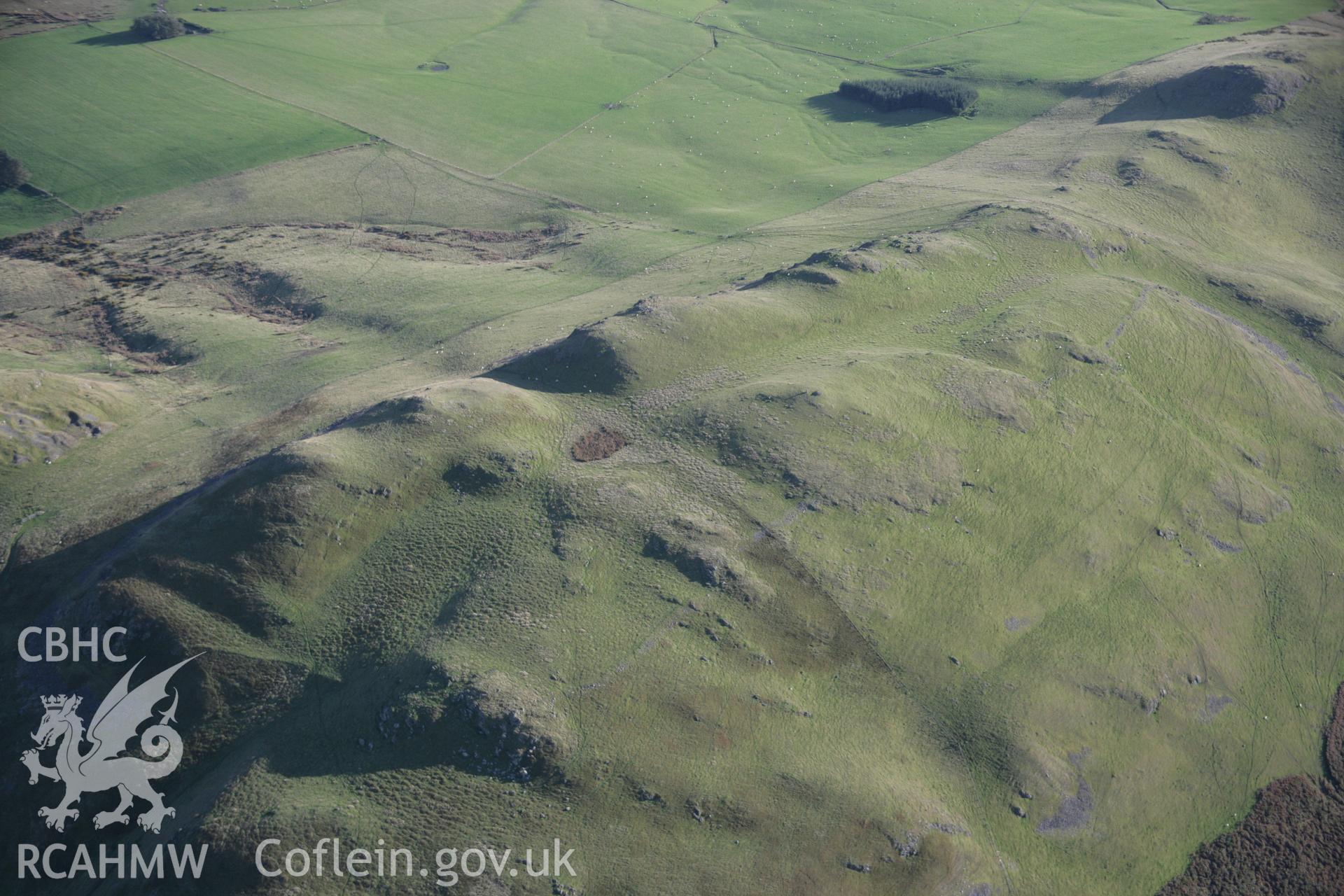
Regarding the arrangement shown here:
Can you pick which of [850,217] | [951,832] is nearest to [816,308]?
[850,217]

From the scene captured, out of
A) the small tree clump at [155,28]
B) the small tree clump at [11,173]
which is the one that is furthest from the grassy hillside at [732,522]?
the small tree clump at [155,28]

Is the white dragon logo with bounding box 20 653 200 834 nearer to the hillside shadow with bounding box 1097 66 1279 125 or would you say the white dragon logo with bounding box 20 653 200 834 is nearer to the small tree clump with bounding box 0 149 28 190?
the small tree clump with bounding box 0 149 28 190

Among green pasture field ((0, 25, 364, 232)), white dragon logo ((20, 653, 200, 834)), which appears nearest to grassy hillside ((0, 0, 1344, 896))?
white dragon logo ((20, 653, 200, 834))

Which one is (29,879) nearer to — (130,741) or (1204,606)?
(130,741)

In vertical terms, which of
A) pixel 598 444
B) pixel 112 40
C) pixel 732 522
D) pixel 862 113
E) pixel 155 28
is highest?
pixel 862 113

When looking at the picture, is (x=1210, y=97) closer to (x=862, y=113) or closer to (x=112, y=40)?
(x=862, y=113)

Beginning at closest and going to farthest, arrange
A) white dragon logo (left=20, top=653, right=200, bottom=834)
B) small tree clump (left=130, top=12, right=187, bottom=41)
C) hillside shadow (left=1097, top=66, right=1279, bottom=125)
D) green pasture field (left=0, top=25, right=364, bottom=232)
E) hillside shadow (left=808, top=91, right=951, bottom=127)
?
white dragon logo (left=20, top=653, right=200, bottom=834) → hillside shadow (left=1097, top=66, right=1279, bottom=125) → green pasture field (left=0, top=25, right=364, bottom=232) → hillside shadow (left=808, top=91, right=951, bottom=127) → small tree clump (left=130, top=12, right=187, bottom=41)

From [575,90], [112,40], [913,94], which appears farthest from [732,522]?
[112,40]

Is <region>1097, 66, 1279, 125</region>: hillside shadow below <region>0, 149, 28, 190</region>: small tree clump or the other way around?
the other way around
